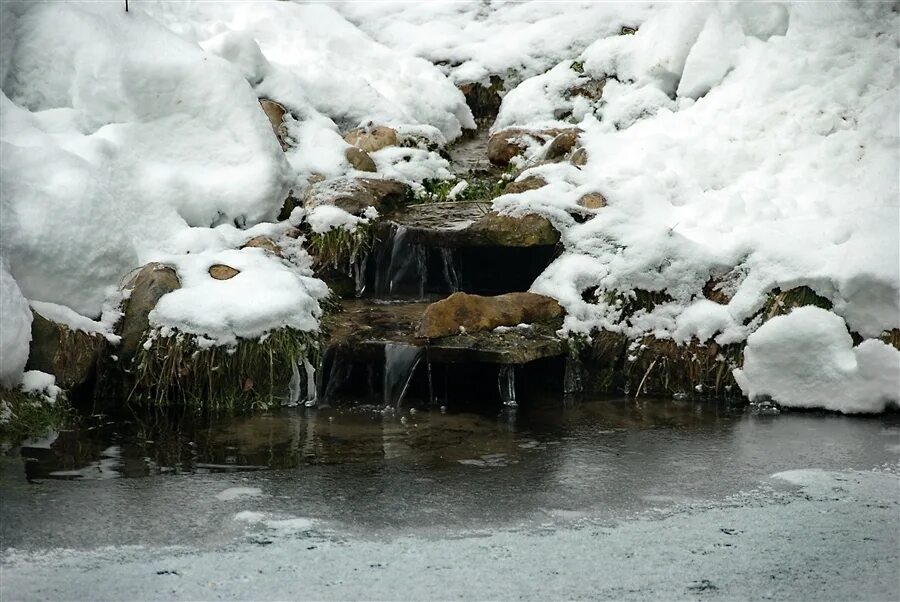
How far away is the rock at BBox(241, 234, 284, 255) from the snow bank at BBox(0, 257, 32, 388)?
6.78ft

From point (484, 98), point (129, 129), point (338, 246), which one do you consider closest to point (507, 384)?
point (338, 246)

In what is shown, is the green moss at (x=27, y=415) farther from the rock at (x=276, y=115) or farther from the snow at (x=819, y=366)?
the snow at (x=819, y=366)

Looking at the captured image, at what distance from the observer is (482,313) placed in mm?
6930

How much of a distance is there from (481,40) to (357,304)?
5.75 m

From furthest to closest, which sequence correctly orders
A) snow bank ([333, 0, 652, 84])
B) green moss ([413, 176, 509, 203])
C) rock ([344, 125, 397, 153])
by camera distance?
snow bank ([333, 0, 652, 84]), rock ([344, 125, 397, 153]), green moss ([413, 176, 509, 203])

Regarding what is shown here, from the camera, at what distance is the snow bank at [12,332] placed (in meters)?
5.72

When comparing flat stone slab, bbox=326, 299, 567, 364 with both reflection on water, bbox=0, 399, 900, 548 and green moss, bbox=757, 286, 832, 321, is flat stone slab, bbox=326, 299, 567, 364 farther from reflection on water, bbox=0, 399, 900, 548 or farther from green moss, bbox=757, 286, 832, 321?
green moss, bbox=757, 286, 832, 321

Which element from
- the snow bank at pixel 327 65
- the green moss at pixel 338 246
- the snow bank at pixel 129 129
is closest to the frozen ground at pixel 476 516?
the green moss at pixel 338 246

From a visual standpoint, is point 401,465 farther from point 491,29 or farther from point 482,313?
point 491,29

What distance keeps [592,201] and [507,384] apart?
2.01 m

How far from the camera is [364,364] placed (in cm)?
690

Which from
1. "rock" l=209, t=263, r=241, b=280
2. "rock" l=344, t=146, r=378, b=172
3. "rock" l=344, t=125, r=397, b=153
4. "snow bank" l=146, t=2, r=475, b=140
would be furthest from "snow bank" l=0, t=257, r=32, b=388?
"snow bank" l=146, t=2, r=475, b=140

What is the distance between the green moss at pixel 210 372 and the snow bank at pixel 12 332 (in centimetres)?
83

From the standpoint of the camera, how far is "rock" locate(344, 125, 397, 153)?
379 inches
